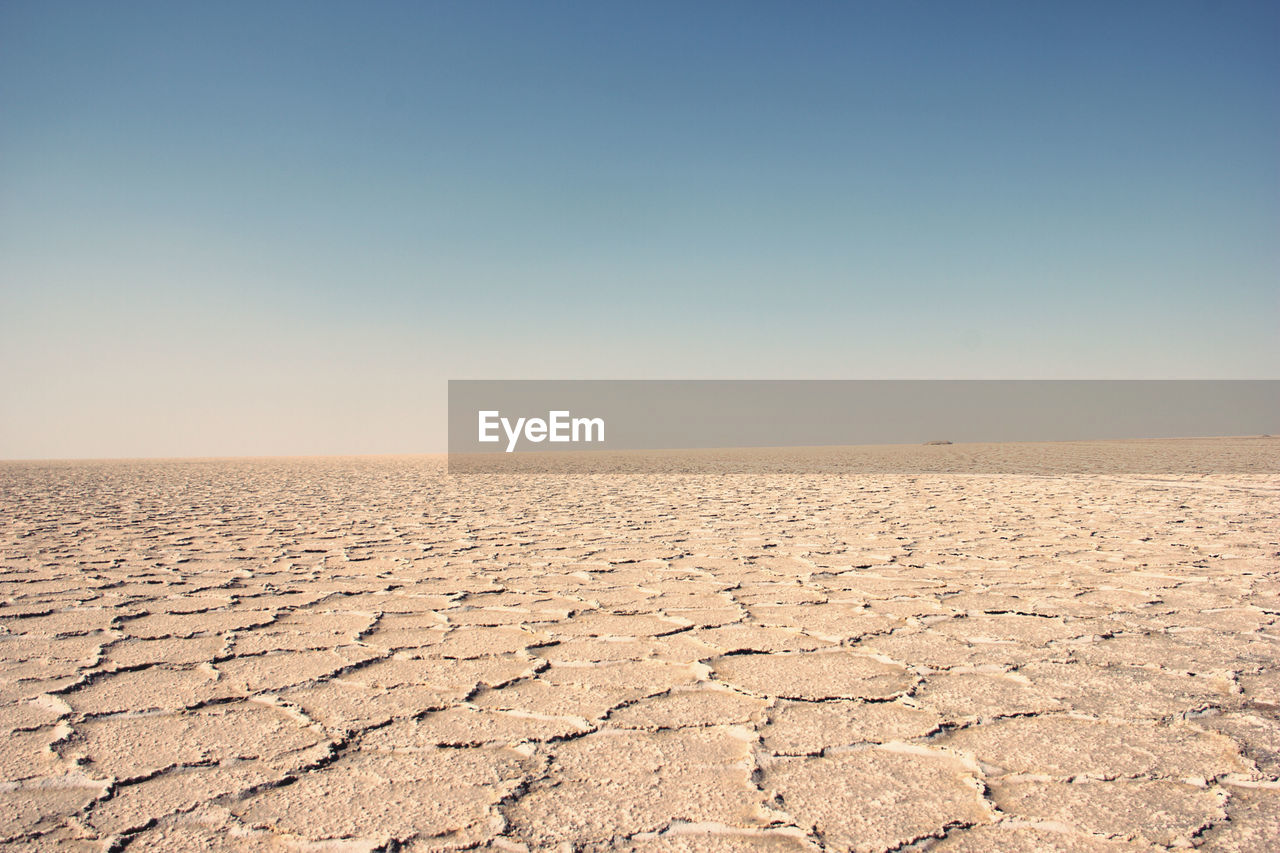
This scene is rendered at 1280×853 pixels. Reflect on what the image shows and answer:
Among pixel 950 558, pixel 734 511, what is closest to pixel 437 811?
pixel 950 558

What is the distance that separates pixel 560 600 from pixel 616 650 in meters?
0.69

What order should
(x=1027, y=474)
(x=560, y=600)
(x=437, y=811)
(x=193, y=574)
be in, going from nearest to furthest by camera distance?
1. (x=437, y=811)
2. (x=560, y=600)
3. (x=193, y=574)
4. (x=1027, y=474)

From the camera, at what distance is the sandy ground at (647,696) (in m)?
1.27

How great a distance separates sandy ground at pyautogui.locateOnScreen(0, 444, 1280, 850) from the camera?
1.27 m

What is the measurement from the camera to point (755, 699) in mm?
1817

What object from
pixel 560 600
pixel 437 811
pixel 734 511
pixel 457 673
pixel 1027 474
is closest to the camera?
pixel 437 811

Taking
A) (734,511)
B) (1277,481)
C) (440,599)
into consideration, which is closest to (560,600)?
(440,599)

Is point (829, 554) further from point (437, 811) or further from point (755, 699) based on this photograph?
point (437, 811)

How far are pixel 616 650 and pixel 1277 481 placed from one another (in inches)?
351

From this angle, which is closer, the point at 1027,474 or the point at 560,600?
the point at 560,600

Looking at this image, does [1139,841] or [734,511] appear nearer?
[1139,841]

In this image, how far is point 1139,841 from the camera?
1192 mm

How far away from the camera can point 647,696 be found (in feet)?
6.02

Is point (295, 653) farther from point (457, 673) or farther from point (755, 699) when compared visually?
point (755, 699)
